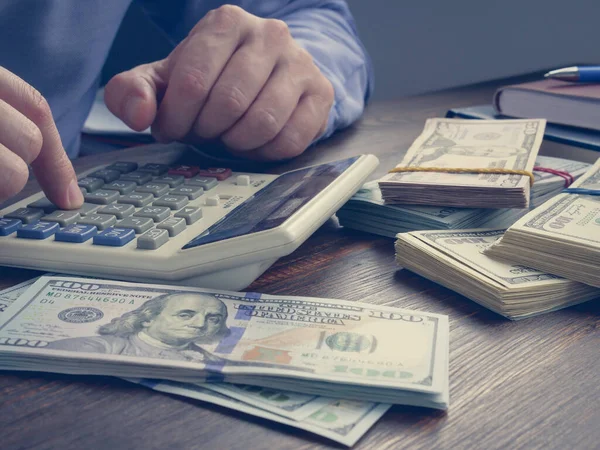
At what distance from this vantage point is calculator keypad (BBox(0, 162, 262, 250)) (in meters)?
0.46

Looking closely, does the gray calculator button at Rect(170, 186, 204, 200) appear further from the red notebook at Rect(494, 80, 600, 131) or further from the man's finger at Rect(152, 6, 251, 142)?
the red notebook at Rect(494, 80, 600, 131)

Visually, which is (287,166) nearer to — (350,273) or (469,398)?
(350,273)

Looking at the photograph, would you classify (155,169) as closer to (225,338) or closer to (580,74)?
(225,338)

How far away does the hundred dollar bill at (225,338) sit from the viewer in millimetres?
322

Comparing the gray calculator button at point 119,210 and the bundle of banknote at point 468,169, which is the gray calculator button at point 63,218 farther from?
the bundle of banknote at point 468,169

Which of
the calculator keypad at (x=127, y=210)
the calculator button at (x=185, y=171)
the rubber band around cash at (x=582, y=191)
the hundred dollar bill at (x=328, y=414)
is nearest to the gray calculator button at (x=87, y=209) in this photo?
the calculator keypad at (x=127, y=210)

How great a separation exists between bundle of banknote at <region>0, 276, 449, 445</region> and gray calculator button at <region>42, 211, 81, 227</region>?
0.22ft

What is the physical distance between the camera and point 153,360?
331mm

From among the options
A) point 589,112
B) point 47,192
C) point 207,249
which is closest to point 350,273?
point 207,249

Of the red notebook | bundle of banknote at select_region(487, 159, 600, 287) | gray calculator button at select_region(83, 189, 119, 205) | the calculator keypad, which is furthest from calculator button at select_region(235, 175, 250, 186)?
the red notebook

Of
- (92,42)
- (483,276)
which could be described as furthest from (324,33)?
(483,276)

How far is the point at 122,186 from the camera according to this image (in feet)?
1.90

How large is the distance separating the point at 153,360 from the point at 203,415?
0.14ft

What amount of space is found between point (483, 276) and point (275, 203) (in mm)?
152
